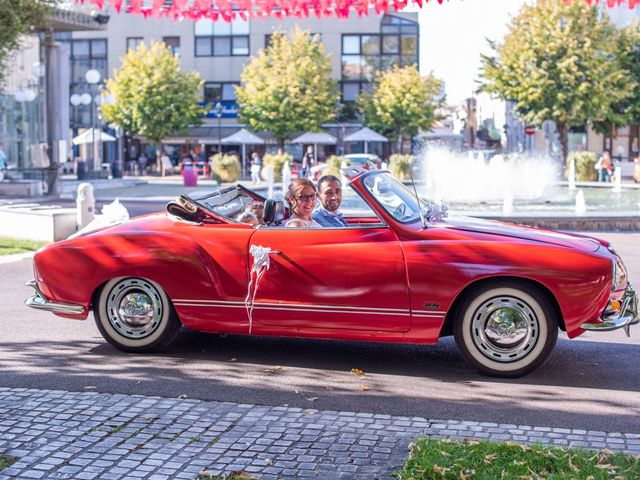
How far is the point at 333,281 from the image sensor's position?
7.20 m

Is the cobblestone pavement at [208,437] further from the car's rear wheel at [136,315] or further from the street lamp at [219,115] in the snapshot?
the street lamp at [219,115]

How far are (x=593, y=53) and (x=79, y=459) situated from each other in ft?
153

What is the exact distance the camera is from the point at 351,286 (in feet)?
23.5

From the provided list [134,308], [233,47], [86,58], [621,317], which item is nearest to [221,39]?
[233,47]

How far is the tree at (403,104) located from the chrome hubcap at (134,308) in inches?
2283

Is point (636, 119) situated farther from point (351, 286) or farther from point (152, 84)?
point (351, 286)

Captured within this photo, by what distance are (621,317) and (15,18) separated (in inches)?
756

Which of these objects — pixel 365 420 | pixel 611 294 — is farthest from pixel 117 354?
pixel 611 294

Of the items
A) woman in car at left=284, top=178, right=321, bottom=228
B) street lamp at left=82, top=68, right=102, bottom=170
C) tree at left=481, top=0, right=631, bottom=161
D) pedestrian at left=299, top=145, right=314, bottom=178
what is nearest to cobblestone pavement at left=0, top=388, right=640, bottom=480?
woman in car at left=284, top=178, right=321, bottom=228

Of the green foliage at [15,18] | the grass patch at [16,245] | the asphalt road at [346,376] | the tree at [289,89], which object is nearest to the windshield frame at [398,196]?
the asphalt road at [346,376]

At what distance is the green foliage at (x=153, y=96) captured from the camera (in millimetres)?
62625

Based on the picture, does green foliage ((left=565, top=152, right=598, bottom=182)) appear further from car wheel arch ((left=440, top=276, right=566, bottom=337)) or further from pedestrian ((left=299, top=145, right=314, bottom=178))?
car wheel arch ((left=440, top=276, right=566, bottom=337))

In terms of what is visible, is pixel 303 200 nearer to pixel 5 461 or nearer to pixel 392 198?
pixel 392 198

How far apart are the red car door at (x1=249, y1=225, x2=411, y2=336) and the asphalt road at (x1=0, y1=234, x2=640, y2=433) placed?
15.9 inches
